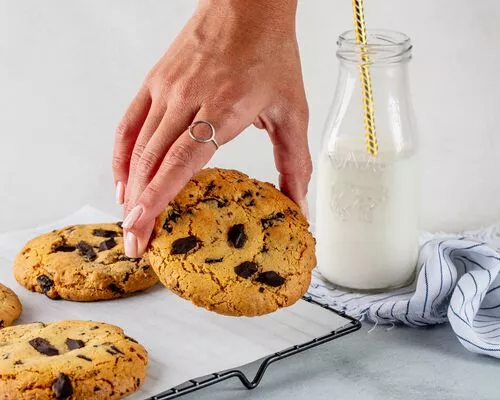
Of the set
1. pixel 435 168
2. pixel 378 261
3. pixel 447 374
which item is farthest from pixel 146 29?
pixel 447 374

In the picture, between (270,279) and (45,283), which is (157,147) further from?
(45,283)

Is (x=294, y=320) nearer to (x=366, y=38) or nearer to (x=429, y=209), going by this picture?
(x=366, y=38)

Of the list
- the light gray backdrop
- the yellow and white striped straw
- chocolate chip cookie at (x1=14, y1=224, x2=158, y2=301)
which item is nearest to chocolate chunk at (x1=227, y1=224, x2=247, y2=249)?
chocolate chip cookie at (x1=14, y1=224, x2=158, y2=301)

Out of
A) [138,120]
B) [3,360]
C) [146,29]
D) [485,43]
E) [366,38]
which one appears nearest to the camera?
[3,360]

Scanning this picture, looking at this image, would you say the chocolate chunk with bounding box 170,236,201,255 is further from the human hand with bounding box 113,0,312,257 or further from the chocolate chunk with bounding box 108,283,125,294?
the chocolate chunk with bounding box 108,283,125,294

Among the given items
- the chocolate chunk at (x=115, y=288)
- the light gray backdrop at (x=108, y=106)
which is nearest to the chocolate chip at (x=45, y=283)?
the chocolate chunk at (x=115, y=288)
